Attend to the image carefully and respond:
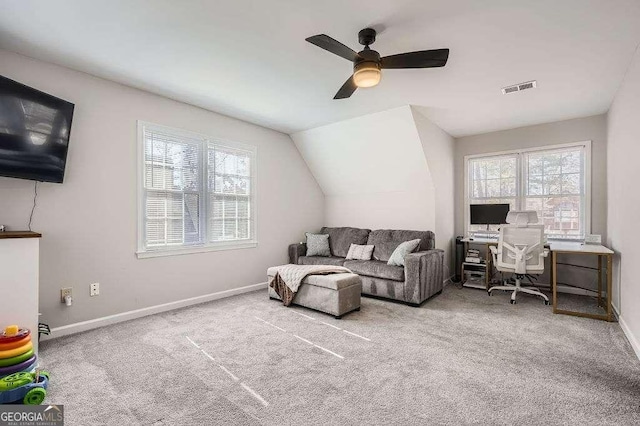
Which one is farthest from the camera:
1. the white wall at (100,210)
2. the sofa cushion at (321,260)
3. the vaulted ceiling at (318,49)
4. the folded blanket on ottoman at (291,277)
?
the sofa cushion at (321,260)

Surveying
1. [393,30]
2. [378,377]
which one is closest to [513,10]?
[393,30]

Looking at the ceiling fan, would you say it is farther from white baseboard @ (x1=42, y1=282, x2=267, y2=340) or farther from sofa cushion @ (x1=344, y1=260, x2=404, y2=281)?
white baseboard @ (x1=42, y1=282, x2=267, y2=340)

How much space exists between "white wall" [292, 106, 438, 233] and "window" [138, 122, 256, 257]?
4.25ft

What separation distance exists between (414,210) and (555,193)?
2202mm

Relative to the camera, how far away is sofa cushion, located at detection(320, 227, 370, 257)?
5148 mm

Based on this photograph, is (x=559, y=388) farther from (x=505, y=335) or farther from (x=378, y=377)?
(x=378, y=377)

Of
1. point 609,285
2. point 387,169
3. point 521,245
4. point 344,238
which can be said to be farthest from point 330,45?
point 609,285

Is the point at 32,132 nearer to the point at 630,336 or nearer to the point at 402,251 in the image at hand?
the point at 402,251

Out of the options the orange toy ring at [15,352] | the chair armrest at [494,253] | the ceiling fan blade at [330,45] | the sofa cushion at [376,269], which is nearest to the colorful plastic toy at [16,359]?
the orange toy ring at [15,352]

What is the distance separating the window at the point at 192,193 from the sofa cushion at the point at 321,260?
2.96ft

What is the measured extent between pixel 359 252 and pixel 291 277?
4.69 feet

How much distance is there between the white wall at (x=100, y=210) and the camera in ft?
9.34

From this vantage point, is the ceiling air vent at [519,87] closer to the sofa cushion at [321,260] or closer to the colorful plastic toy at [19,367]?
the sofa cushion at [321,260]

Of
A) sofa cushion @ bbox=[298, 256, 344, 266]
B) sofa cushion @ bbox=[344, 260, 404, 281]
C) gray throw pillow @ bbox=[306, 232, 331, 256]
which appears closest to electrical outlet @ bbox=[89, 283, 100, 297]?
sofa cushion @ bbox=[298, 256, 344, 266]
